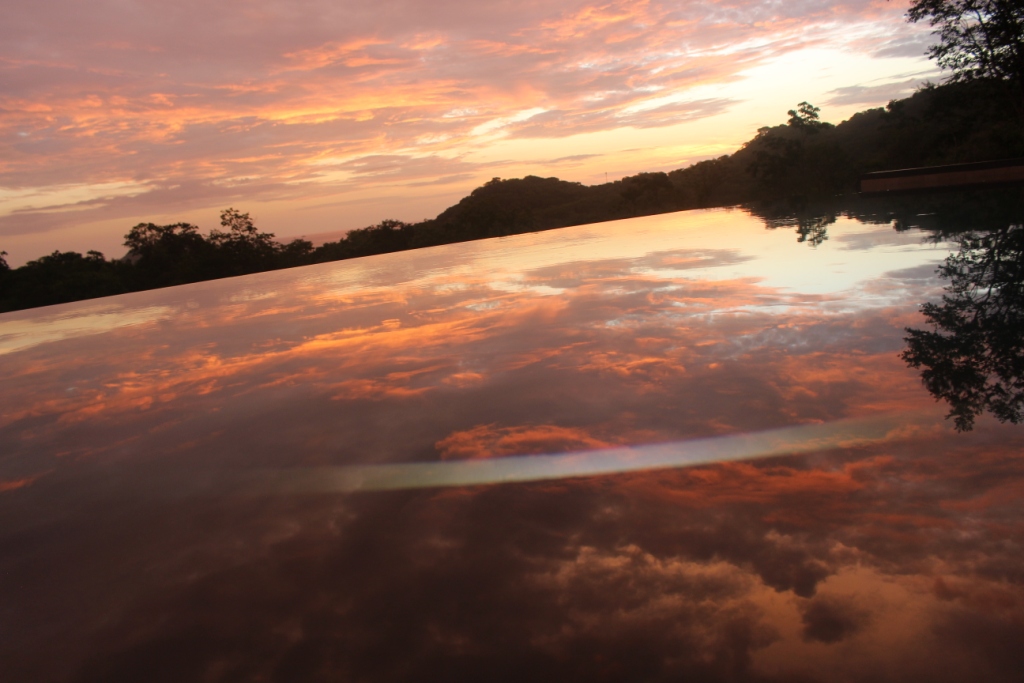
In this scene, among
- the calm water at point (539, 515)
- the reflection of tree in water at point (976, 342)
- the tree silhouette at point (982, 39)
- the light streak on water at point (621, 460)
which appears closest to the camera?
the calm water at point (539, 515)

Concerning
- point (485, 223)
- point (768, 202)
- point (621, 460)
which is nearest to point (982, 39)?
point (768, 202)

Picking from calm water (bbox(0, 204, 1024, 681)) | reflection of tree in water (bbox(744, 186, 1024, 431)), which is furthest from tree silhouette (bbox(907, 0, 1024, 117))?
calm water (bbox(0, 204, 1024, 681))

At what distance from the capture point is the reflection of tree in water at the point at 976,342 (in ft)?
7.66

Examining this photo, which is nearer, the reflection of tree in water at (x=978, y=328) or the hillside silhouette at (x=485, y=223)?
the reflection of tree in water at (x=978, y=328)

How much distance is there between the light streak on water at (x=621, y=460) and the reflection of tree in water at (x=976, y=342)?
0.27m

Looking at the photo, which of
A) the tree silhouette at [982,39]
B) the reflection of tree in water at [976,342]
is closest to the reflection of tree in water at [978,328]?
the reflection of tree in water at [976,342]

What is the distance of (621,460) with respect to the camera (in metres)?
2.27

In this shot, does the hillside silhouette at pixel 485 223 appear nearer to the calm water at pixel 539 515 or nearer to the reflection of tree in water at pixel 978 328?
the reflection of tree in water at pixel 978 328

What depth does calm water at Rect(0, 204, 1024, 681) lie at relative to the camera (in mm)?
1335

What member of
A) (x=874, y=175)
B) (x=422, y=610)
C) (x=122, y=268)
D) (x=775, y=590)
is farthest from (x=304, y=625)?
(x=122, y=268)

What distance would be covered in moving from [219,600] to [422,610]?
654 millimetres

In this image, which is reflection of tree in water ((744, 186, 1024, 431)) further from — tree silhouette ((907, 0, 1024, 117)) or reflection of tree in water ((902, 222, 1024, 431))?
tree silhouette ((907, 0, 1024, 117))

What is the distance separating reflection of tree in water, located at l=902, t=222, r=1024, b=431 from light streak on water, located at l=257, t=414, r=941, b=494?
27 centimetres

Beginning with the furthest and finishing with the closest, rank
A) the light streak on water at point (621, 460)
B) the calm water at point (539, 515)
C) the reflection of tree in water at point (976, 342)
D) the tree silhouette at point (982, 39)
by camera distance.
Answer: the tree silhouette at point (982, 39) < the reflection of tree in water at point (976, 342) < the light streak on water at point (621, 460) < the calm water at point (539, 515)
